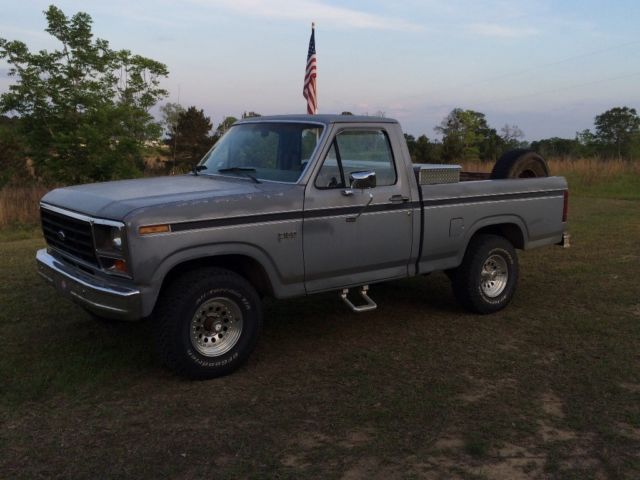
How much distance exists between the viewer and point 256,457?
343 centimetres

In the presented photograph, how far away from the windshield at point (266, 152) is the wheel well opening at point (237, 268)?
798 millimetres

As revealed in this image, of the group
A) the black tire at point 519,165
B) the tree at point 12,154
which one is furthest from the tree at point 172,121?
the black tire at point 519,165

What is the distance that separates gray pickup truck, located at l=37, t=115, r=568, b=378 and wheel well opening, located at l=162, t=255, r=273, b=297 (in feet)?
0.04

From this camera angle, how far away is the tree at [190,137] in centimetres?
4681

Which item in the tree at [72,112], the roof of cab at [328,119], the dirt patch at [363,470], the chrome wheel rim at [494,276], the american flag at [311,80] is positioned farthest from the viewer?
the tree at [72,112]

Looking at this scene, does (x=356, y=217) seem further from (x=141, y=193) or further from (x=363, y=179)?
(x=141, y=193)

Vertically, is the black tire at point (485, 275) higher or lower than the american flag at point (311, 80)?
lower

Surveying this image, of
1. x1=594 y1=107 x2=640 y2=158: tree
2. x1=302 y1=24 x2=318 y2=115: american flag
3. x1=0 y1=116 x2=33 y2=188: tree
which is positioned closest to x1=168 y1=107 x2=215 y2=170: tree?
x1=0 y1=116 x2=33 y2=188: tree

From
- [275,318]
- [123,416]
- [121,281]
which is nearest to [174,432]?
[123,416]

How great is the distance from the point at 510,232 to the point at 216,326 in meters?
3.63

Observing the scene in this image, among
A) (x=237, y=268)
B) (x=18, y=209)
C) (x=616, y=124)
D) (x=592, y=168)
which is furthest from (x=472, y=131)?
(x=237, y=268)

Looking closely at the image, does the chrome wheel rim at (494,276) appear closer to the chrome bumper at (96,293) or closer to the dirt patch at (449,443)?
the dirt patch at (449,443)

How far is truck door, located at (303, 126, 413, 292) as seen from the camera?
489 centimetres

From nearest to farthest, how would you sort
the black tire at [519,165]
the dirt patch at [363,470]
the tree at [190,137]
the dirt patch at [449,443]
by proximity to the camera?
the dirt patch at [363,470], the dirt patch at [449,443], the black tire at [519,165], the tree at [190,137]
